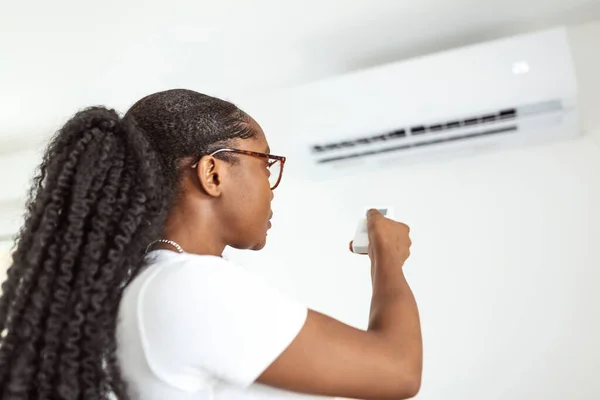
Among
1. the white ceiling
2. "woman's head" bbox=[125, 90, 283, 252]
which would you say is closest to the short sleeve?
"woman's head" bbox=[125, 90, 283, 252]

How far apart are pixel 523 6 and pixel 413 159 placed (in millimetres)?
509

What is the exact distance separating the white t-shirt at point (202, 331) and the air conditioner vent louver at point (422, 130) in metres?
1.22

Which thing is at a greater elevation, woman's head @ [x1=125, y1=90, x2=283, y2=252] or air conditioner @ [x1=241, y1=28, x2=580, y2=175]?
air conditioner @ [x1=241, y1=28, x2=580, y2=175]

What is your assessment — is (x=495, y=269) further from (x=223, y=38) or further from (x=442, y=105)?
(x=223, y=38)

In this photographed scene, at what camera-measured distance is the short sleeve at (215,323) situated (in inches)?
21.9

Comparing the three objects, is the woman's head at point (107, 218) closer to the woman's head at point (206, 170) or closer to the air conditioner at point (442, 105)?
the woman's head at point (206, 170)

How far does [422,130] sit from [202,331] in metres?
1.30

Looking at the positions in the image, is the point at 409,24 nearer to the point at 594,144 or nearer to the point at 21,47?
the point at 594,144

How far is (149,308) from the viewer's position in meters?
0.58

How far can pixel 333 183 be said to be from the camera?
6.53 ft

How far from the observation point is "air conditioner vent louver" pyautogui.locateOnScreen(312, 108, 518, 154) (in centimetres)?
168

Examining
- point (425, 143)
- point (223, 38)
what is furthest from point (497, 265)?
point (223, 38)

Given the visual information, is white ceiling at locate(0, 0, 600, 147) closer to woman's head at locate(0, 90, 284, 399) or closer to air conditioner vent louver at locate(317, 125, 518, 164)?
air conditioner vent louver at locate(317, 125, 518, 164)

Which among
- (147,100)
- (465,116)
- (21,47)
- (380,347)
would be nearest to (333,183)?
(465,116)
